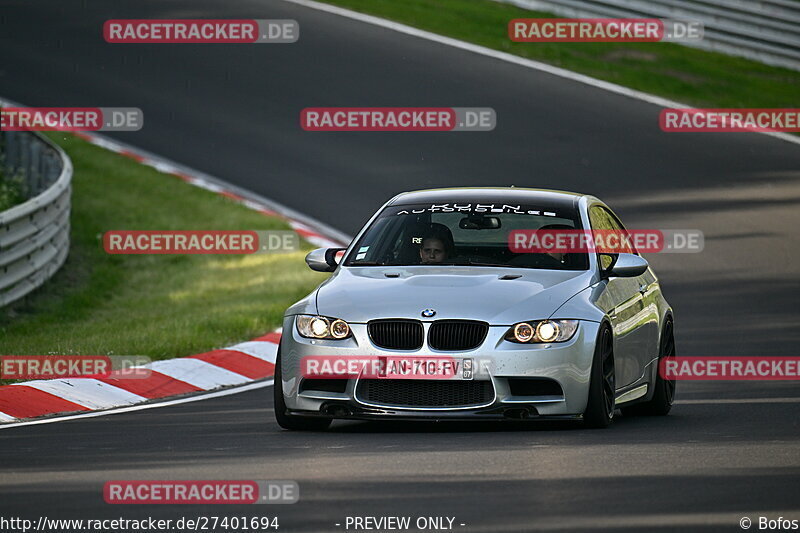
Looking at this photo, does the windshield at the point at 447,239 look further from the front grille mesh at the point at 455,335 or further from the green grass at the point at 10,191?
the green grass at the point at 10,191

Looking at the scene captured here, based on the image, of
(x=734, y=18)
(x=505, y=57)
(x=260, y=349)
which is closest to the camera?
(x=260, y=349)

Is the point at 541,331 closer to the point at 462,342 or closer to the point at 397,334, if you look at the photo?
the point at 462,342

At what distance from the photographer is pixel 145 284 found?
18953 mm

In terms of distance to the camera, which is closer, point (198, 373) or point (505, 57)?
point (198, 373)

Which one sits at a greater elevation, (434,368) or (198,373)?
(434,368)

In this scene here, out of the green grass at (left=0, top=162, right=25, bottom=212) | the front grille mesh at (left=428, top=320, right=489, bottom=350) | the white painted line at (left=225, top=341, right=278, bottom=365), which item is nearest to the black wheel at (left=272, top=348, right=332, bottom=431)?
the front grille mesh at (left=428, top=320, right=489, bottom=350)

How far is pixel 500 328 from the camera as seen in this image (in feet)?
31.7

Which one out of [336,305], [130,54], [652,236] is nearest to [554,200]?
[336,305]

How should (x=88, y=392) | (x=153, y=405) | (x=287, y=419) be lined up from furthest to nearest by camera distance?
(x=88, y=392), (x=153, y=405), (x=287, y=419)

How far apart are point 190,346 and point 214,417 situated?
10.3 ft

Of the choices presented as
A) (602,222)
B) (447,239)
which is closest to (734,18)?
(602,222)

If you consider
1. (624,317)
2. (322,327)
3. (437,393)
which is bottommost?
(437,393)

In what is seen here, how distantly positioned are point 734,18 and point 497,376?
1998 cm

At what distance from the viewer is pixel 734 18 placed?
28.4m
